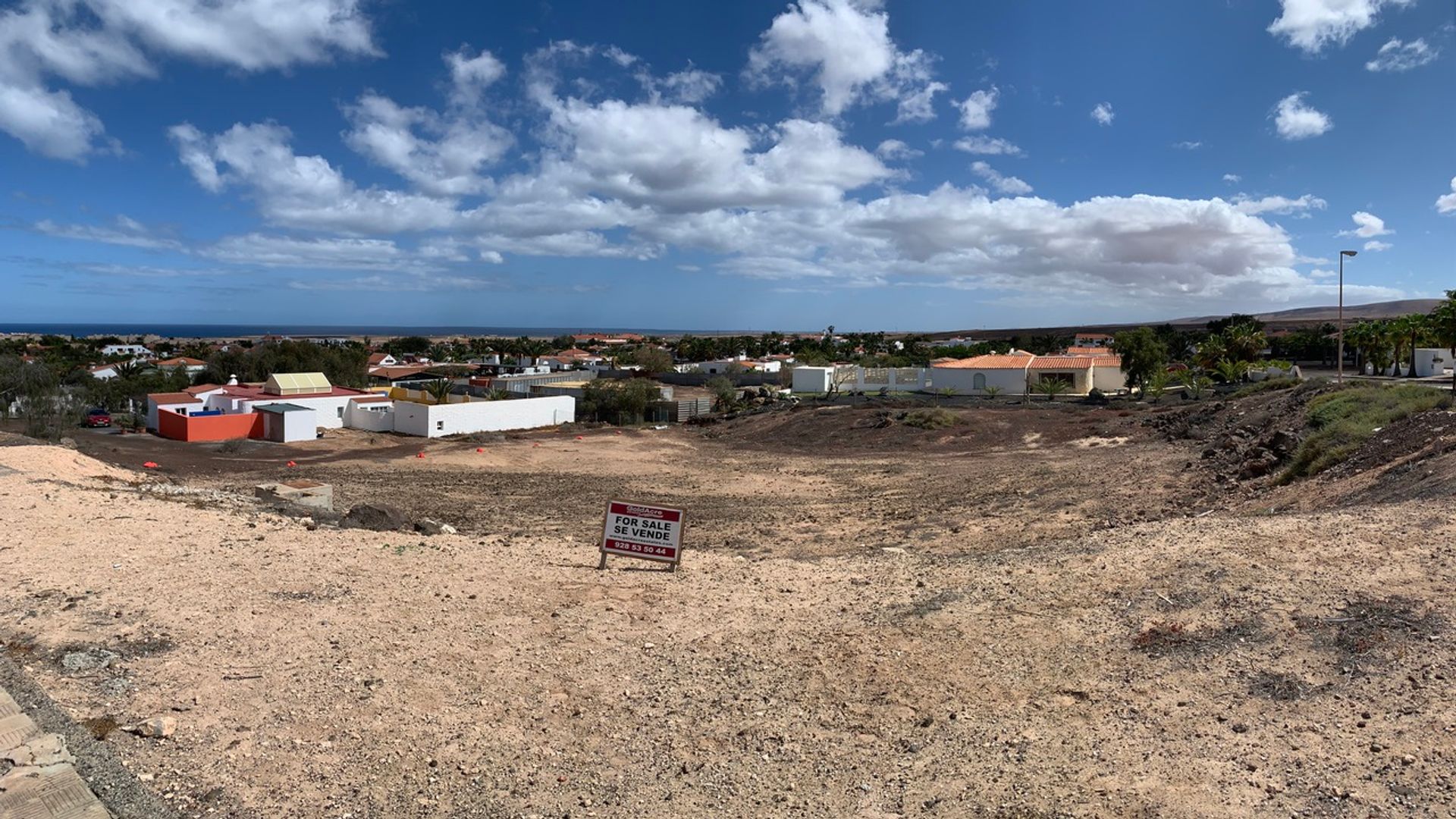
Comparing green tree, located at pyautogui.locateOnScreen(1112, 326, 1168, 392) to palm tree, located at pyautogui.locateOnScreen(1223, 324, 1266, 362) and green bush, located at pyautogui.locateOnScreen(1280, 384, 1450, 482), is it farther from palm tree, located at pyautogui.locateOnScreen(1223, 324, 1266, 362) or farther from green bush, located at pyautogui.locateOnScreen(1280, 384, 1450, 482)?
green bush, located at pyautogui.locateOnScreen(1280, 384, 1450, 482)

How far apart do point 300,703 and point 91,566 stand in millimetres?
5350

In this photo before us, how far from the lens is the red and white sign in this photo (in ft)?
40.9

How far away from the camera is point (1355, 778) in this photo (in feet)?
18.1

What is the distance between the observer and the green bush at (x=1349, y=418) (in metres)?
18.8

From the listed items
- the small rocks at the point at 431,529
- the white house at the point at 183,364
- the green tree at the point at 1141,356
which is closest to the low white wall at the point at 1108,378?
the green tree at the point at 1141,356

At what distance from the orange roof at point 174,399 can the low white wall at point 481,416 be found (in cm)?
1173

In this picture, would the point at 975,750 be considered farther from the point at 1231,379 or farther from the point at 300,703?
the point at 1231,379

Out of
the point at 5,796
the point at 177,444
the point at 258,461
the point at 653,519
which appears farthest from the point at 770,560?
the point at 177,444

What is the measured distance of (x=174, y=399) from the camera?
160ft

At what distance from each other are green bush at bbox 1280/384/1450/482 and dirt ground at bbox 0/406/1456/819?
167 inches

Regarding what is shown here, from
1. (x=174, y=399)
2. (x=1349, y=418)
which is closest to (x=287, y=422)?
(x=174, y=399)

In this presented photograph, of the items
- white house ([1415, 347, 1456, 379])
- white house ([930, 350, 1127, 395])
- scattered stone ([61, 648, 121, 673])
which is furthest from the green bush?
white house ([1415, 347, 1456, 379])

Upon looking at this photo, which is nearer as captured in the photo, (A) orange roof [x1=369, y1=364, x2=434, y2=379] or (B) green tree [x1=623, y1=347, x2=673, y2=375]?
(A) orange roof [x1=369, y1=364, x2=434, y2=379]

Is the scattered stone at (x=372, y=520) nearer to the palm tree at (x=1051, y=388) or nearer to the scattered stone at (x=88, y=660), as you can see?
the scattered stone at (x=88, y=660)
